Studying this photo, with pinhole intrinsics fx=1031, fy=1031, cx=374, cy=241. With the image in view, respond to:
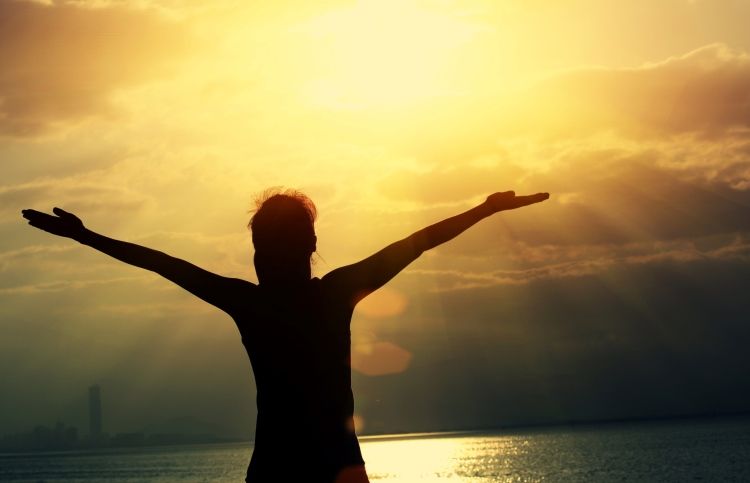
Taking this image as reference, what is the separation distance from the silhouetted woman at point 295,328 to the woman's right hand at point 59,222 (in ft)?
0.93

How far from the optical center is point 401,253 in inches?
164

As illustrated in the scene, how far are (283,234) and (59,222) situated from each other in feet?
3.33

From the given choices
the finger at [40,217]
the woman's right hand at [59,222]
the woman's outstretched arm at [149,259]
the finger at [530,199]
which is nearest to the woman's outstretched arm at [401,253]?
the finger at [530,199]

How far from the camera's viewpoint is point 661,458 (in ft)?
501

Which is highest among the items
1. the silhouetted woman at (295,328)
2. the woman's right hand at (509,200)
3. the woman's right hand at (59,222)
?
the woman's right hand at (59,222)

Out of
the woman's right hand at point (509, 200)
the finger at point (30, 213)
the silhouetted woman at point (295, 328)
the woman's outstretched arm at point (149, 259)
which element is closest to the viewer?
the silhouetted woman at point (295, 328)

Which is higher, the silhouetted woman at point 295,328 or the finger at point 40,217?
the finger at point 40,217

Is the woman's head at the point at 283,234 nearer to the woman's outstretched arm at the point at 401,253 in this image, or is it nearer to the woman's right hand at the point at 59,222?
the woman's outstretched arm at the point at 401,253

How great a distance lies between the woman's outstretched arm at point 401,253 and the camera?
4.06 metres

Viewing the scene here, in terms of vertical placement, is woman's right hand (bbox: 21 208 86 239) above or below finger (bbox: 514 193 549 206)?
above

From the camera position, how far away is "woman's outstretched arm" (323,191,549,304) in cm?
406

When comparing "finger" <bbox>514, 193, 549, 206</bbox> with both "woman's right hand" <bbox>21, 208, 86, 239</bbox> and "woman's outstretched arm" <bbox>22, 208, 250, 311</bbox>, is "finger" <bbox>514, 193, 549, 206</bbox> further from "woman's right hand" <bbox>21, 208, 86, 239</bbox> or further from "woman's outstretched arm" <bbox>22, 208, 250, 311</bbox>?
"woman's right hand" <bbox>21, 208, 86, 239</bbox>

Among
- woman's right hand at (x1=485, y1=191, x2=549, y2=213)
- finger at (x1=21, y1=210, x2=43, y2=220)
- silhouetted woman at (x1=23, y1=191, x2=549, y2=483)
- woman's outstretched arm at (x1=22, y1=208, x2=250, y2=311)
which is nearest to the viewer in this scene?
silhouetted woman at (x1=23, y1=191, x2=549, y2=483)

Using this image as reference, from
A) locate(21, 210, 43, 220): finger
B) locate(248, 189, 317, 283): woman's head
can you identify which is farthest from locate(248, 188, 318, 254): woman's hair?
locate(21, 210, 43, 220): finger
